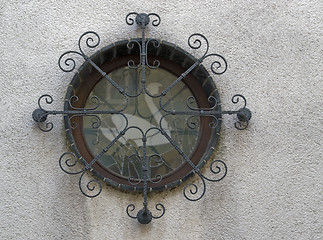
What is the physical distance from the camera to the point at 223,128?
439 centimetres

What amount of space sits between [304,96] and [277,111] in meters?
0.31

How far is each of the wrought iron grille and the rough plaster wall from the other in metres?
0.08

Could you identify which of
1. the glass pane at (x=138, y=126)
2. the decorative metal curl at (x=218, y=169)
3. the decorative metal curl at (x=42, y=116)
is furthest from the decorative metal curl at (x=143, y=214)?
A: the decorative metal curl at (x=42, y=116)

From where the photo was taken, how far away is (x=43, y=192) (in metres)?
4.19

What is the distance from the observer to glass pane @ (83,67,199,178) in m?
4.44

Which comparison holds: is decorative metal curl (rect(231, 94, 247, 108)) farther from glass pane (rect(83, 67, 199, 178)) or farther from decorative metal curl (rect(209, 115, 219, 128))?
glass pane (rect(83, 67, 199, 178))

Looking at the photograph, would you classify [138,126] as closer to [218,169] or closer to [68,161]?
[68,161]

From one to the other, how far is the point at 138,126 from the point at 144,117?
107mm

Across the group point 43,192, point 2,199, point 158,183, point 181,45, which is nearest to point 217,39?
point 181,45

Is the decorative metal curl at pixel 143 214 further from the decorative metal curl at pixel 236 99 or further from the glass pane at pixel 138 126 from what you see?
the decorative metal curl at pixel 236 99

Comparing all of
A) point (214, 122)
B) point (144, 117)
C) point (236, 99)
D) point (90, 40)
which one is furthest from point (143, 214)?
point (90, 40)

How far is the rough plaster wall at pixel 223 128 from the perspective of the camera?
4199mm

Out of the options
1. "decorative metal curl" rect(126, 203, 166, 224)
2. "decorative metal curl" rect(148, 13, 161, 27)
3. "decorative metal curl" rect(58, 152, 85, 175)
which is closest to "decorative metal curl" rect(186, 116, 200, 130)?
"decorative metal curl" rect(126, 203, 166, 224)

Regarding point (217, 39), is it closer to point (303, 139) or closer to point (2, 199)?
point (303, 139)
